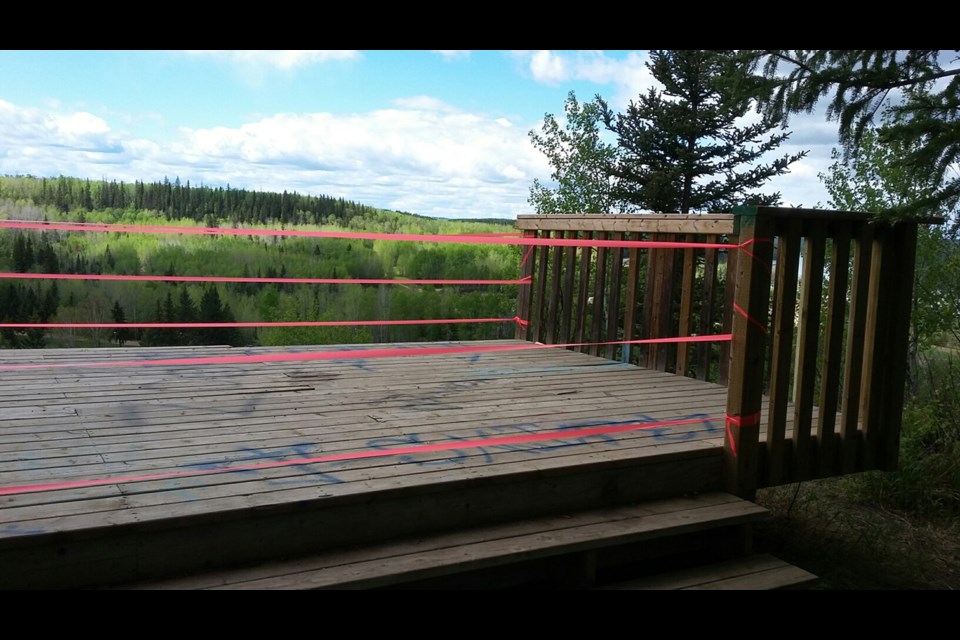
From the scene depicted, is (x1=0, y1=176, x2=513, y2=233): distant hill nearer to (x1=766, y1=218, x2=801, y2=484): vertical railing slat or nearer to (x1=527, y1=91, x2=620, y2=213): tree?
(x1=527, y1=91, x2=620, y2=213): tree

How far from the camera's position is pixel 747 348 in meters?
3.12

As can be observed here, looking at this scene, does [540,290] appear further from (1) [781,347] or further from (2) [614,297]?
(1) [781,347]

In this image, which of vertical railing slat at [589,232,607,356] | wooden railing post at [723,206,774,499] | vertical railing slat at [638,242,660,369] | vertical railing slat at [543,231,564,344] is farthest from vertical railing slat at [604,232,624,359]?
wooden railing post at [723,206,774,499]

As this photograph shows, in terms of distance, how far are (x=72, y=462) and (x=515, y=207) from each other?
7451 mm

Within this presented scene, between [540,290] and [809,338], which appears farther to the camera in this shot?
[540,290]

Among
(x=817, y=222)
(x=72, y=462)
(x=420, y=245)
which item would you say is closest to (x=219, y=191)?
(x=420, y=245)

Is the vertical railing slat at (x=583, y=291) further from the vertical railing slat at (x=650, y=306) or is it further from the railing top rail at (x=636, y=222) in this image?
the vertical railing slat at (x=650, y=306)

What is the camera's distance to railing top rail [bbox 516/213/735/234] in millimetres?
4234

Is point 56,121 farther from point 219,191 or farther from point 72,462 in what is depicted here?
point 72,462

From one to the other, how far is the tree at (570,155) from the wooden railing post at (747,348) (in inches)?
242

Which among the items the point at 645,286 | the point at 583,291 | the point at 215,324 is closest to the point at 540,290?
the point at 583,291

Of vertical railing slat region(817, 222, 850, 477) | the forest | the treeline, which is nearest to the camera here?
vertical railing slat region(817, 222, 850, 477)

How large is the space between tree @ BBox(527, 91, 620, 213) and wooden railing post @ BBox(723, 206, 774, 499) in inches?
242

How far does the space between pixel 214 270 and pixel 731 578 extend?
16.3ft
